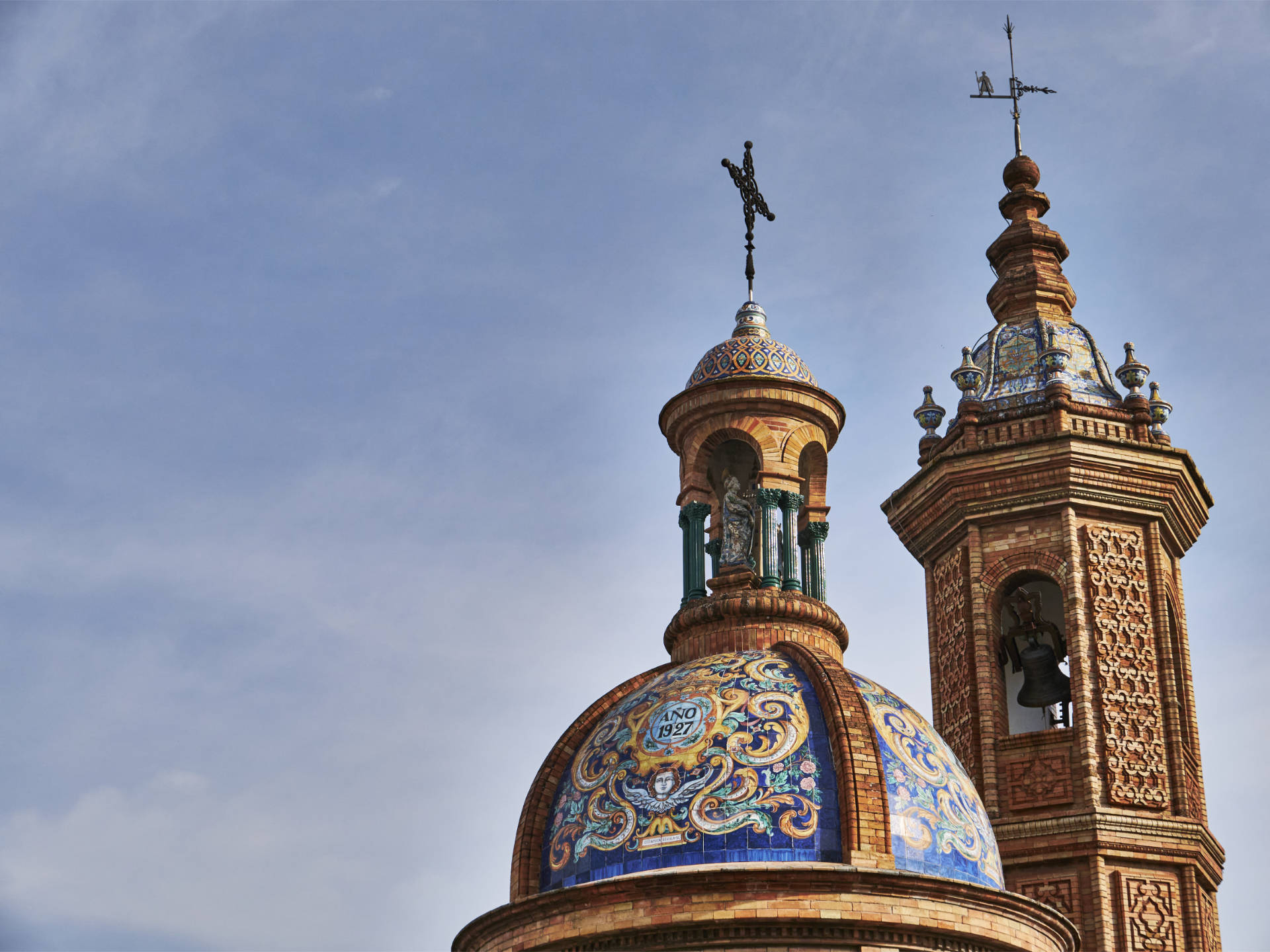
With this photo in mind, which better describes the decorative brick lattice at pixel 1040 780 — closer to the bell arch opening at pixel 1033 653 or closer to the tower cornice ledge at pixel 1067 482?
the bell arch opening at pixel 1033 653

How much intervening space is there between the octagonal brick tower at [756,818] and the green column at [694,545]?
0.54m

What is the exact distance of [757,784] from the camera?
14344 millimetres

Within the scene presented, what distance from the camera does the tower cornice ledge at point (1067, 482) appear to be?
75.8 feet

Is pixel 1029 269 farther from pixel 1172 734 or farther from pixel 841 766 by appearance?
pixel 841 766

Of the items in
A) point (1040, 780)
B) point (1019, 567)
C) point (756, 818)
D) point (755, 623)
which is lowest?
point (756, 818)

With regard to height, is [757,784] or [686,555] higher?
[686,555]

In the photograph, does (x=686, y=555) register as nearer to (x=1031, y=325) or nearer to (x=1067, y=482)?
(x=1067, y=482)

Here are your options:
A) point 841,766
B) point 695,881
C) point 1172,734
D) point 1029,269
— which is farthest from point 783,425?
point 1029,269

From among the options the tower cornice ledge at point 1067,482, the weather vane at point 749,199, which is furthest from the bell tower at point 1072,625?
the weather vane at point 749,199

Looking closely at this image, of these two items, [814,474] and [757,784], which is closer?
[757,784]

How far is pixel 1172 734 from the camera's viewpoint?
2206 cm

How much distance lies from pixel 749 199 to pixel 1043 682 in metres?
6.96

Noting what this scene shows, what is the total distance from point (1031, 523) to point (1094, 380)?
2421 millimetres

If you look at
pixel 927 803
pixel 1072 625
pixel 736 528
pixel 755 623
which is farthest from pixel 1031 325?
pixel 927 803
